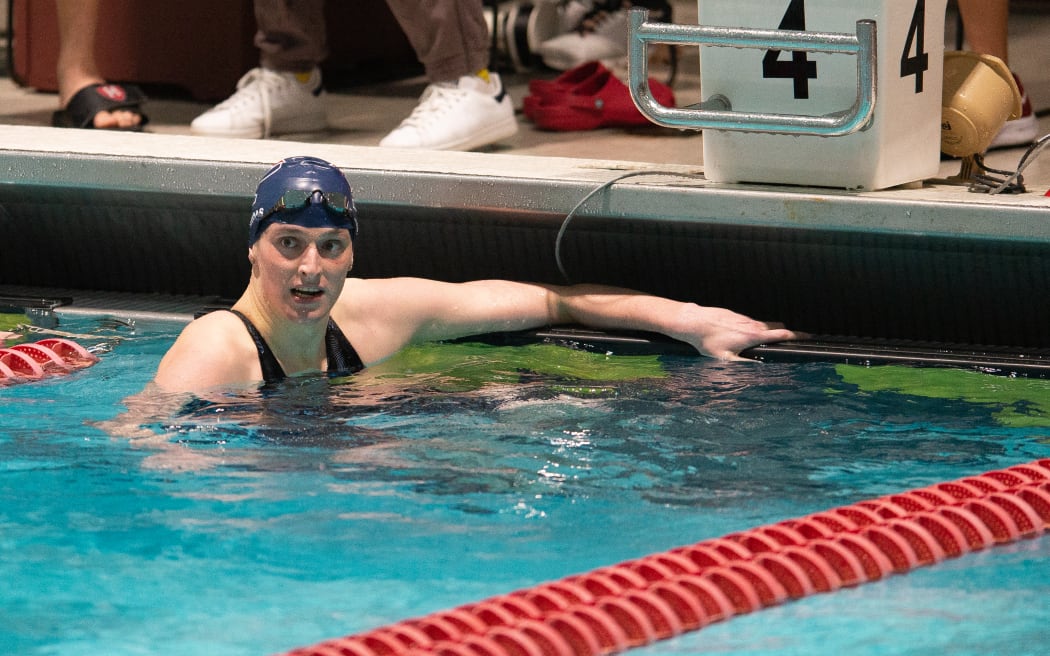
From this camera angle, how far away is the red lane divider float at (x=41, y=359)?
152 inches

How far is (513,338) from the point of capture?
4148 millimetres

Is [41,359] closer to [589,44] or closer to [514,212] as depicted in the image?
[514,212]

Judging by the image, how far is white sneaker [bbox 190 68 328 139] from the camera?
16.6 feet

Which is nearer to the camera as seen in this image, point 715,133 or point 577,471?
point 577,471

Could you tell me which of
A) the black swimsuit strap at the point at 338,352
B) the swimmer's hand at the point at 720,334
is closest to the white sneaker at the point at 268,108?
the black swimsuit strap at the point at 338,352

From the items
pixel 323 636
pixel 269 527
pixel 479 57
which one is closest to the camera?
pixel 323 636

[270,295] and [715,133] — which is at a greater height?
[715,133]

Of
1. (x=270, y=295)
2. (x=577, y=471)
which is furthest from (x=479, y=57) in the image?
(x=577, y=471)

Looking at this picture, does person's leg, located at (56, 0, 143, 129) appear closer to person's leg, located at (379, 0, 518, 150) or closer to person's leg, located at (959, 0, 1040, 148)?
person's leg, located at (379, 0, 518, 150)

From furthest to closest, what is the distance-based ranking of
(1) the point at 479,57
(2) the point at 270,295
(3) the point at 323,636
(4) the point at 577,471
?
(1) the point at 479,57
(2) the point at 270,295
(4) the point at 577,471
(3) the point at 323,636

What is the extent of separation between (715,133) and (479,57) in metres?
1.15

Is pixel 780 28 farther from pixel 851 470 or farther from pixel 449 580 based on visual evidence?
pixel 449 580

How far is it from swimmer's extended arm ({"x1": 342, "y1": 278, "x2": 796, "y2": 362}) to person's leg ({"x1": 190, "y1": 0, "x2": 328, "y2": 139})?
4.27ft

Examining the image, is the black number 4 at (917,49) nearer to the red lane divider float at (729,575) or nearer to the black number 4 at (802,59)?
the black number 4 at (802,59)
